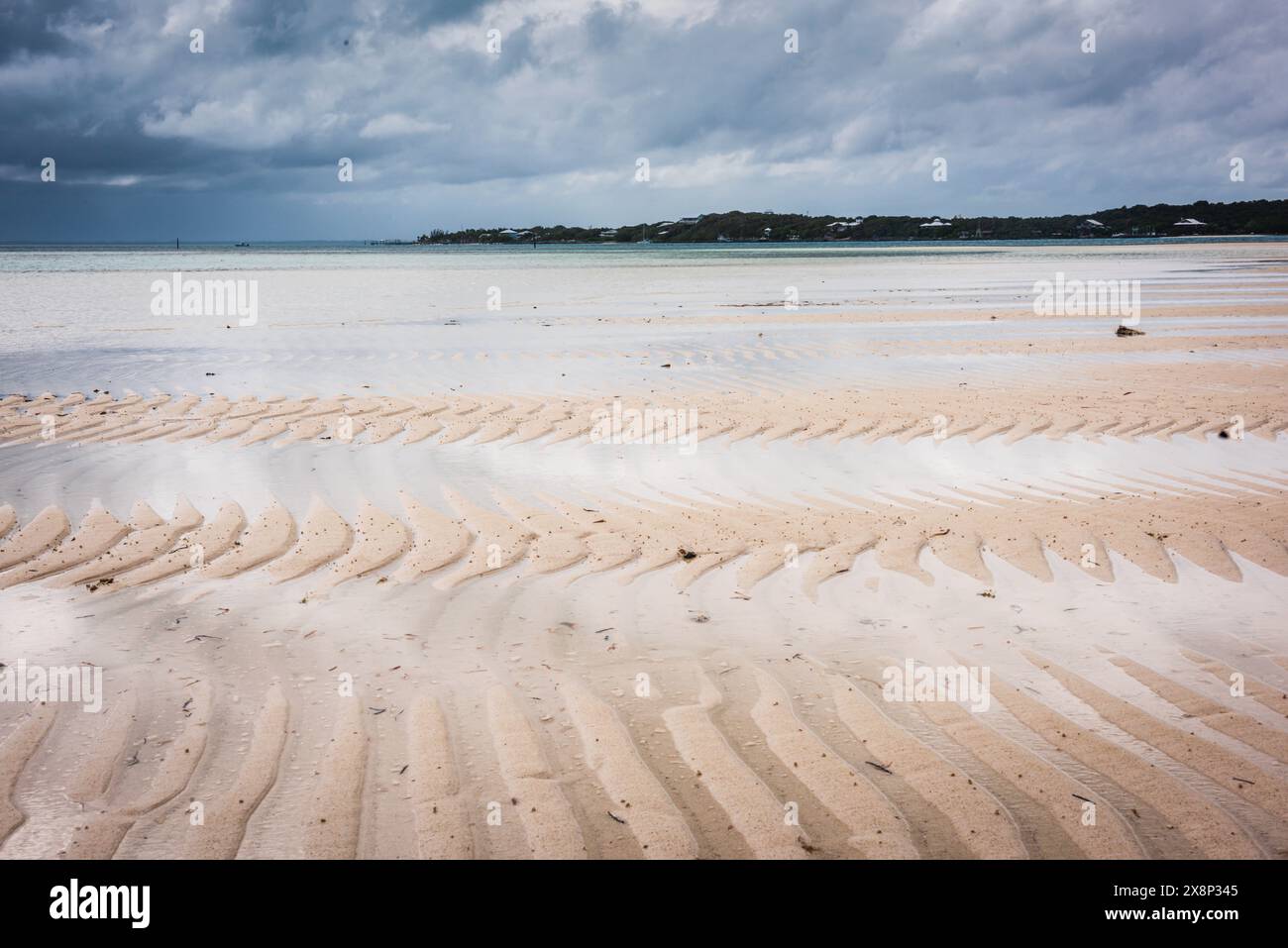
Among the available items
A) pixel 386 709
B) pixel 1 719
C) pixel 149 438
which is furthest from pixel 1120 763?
pixel 149 438

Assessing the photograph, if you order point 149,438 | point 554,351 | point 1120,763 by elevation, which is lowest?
point 1120,763

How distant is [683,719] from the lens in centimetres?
391

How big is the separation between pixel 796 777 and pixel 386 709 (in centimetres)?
176

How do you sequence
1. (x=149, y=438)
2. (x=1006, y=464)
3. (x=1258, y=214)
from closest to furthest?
1. (x=1006, y=464)
2. (x=149, y=438)
3. (x=1258, y=214)

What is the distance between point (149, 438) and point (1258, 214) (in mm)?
162850

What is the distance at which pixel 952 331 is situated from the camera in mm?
18922

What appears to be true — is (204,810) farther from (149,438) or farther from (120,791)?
(149,438)

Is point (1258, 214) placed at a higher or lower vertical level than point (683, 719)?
higher

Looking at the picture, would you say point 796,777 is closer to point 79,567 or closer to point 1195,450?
point 79,567

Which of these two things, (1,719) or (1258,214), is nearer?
(1,719)

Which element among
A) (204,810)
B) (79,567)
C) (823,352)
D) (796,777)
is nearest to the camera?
(204,810)

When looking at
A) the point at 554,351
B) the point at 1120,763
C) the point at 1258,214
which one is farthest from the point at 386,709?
the point at 1258,214

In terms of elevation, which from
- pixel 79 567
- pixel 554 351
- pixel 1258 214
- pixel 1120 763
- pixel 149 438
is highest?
pixel 1258 214

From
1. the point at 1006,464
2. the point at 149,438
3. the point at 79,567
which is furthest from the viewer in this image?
the point at 149,438
